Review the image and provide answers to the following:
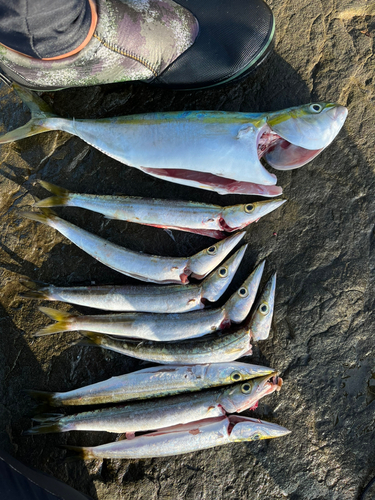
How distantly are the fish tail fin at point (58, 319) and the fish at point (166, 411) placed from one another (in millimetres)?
826

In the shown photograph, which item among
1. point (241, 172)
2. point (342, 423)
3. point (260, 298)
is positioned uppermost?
point (241, 172)

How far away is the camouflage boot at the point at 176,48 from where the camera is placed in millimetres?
2982

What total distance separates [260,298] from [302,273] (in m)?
0.48

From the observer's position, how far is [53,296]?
3424 mm

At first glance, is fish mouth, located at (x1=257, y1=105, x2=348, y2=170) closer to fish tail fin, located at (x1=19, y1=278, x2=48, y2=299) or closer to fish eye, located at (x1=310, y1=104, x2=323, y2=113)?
fish eye, located at (x1=310, y1=104, x2=323, y2=113)

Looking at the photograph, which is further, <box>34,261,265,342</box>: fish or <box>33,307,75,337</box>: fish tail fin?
<box>33,307,75,337</box>: fish tail fin

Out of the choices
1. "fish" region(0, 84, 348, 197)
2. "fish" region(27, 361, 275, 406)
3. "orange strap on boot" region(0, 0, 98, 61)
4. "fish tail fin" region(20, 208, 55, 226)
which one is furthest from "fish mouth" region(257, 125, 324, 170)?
"fish tail fin" region(20, 208, 55, 226)

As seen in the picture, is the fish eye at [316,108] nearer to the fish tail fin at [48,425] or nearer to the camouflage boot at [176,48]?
the camouflage boot at [176,48]

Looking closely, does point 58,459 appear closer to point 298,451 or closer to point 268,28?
point 298,451

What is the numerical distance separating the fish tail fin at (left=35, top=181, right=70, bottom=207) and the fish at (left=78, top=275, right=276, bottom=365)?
4.93 feet

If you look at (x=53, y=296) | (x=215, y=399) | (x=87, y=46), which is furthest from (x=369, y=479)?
(x=87, y=46)

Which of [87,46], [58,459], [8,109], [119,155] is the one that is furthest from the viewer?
[8,109]

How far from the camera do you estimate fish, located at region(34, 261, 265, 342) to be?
324 centimetres

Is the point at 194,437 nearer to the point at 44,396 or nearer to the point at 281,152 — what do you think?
the point at 44,396
